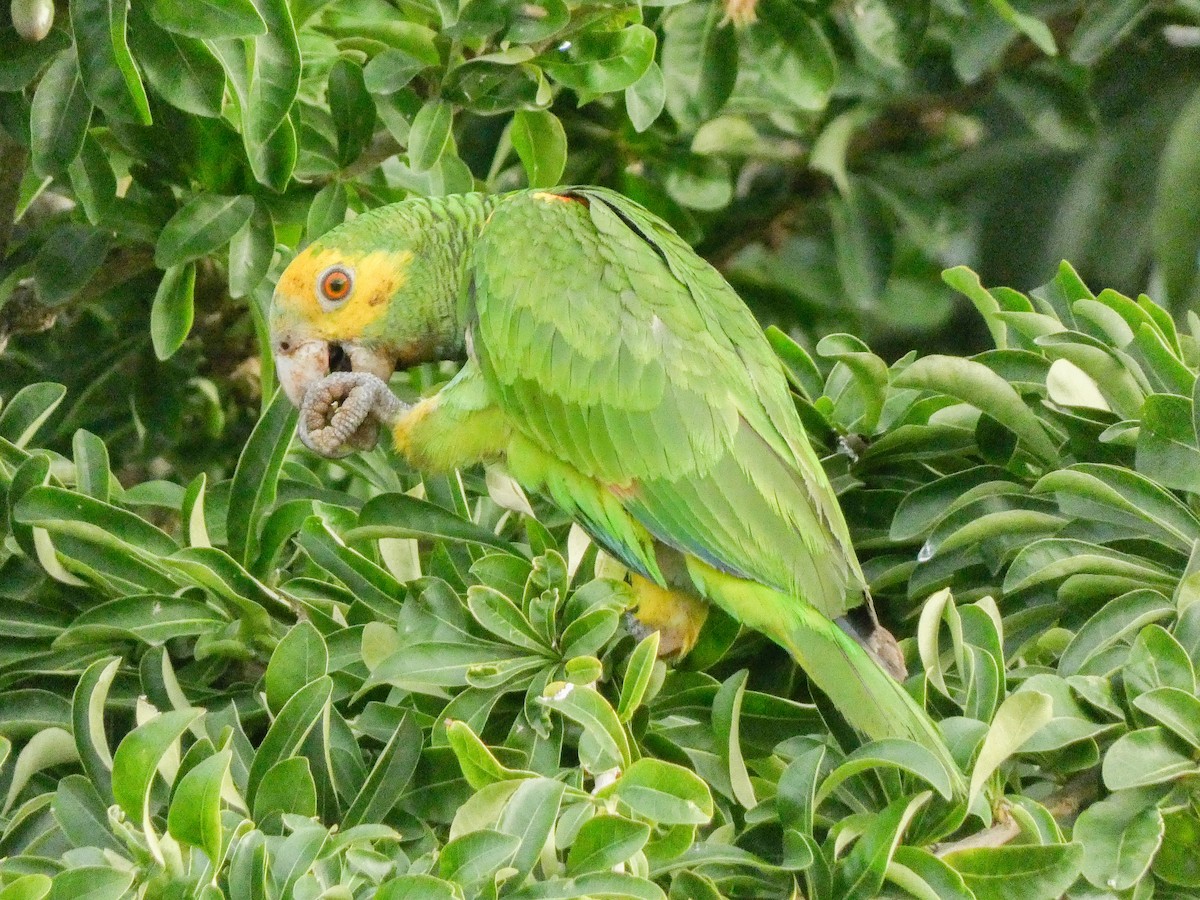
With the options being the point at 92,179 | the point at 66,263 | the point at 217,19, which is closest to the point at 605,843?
the point at 217,19

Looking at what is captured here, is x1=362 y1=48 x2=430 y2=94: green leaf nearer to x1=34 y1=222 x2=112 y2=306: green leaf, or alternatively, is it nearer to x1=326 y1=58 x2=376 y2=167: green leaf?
x1=326 y1=58 x2=376 y2=167: green leaf

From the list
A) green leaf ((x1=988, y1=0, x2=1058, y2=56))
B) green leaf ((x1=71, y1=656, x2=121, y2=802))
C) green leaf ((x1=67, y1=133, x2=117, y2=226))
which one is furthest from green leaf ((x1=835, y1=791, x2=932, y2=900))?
green leaf ((x1=988, y1=0, x2=1058, y2=56))

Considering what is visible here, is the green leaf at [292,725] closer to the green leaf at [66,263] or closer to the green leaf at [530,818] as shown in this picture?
the green leaf at [530,818]

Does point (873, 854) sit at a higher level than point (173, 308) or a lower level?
lower

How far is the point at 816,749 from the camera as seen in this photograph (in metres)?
1.49

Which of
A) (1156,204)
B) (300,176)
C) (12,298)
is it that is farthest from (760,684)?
(1156,204)

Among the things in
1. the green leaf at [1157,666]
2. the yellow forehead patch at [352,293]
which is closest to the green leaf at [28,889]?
the yellow forehead patch at [352,293]

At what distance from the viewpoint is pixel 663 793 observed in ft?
4.49

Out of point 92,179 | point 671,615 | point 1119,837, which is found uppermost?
point 92,179

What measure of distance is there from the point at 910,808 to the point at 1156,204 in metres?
2.26

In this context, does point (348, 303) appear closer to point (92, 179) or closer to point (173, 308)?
point (173, 308)

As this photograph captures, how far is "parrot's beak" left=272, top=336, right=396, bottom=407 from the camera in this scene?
2.12 meters

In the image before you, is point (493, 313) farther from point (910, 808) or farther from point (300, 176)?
point (910, 808)

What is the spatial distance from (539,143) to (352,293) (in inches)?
19.9
